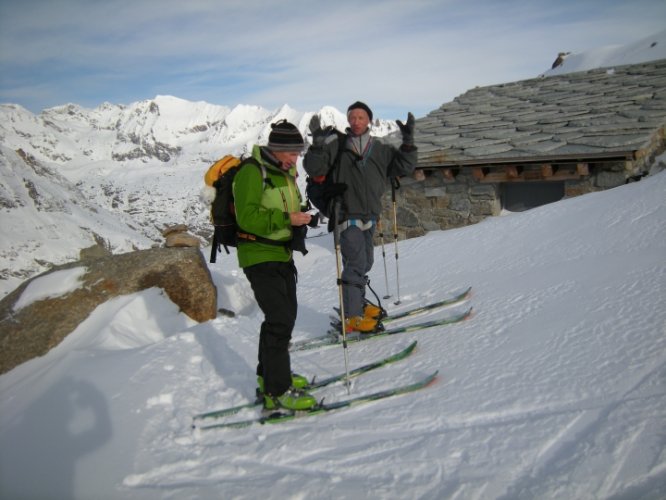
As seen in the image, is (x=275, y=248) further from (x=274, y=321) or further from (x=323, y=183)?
(x=323, y=183)

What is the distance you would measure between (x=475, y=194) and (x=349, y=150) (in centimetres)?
527

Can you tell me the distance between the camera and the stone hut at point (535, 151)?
26.5 ft

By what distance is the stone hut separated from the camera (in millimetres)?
8086

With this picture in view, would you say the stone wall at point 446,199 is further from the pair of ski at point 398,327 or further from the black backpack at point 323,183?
the black backpack at point 323,183

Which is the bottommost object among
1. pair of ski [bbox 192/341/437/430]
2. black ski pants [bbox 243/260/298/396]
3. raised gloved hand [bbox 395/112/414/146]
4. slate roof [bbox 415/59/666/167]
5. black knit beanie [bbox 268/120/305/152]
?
pair of ski [bbox 192/341/437/430]

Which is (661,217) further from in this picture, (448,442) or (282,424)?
(282,424)

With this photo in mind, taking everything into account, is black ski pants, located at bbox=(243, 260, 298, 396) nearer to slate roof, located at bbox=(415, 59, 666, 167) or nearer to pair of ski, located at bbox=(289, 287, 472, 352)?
pair of ski, located at bbox=(289, 287, 472, 352)

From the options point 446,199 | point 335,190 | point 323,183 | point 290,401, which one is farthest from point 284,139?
point 446,199

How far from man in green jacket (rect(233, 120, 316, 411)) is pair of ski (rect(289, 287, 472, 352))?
4.56 ft

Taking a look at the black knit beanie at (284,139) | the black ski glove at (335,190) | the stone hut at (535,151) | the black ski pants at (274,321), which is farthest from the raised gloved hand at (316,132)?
the stone hut at (535,151)

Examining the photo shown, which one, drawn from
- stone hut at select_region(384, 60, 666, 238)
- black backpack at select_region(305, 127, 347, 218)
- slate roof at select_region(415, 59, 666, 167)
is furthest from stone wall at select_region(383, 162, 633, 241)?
black backpack at select_region(305, 127, 347, 218)

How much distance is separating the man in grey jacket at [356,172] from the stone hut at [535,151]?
14.6 feet

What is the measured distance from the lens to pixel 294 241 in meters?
3.57

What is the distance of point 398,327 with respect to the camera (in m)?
5.02
